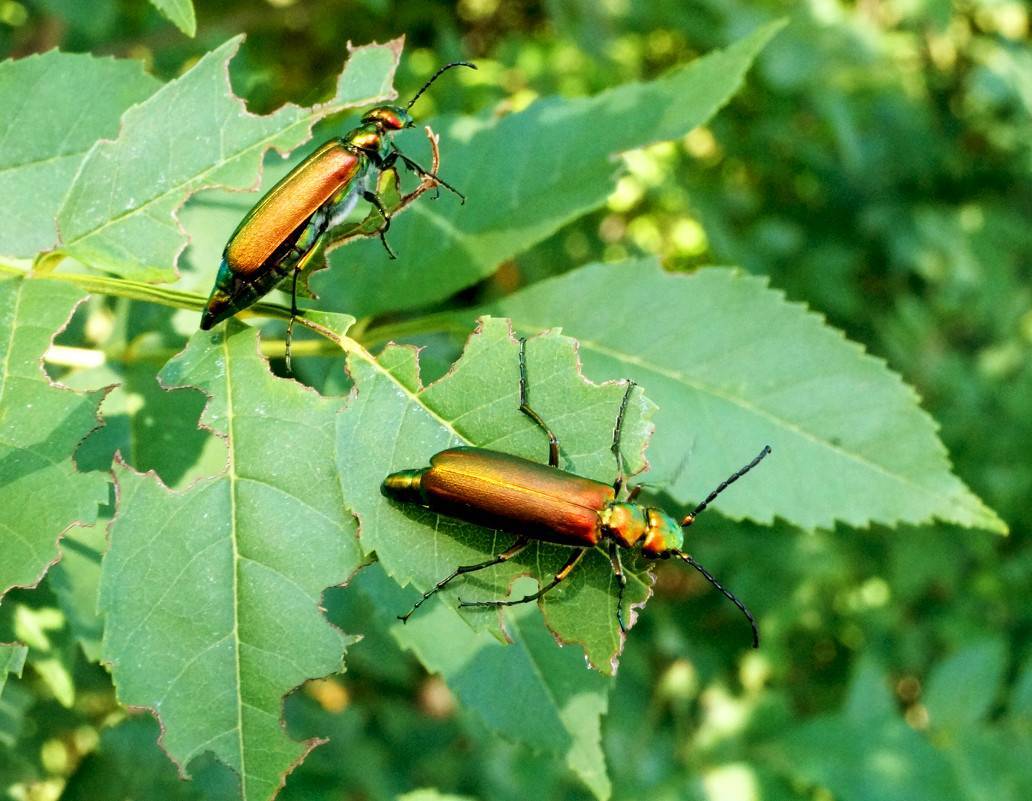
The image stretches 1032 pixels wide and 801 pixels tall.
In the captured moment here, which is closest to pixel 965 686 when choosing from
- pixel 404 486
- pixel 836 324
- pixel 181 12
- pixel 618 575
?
pixel 836 324

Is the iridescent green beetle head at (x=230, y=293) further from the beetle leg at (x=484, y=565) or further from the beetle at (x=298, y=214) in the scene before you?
the beetle leg at (x=484, y=565)

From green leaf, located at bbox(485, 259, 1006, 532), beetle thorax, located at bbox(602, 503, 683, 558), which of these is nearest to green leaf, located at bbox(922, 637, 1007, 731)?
green leaf, located at bbox(485, 259, 1006, 532)

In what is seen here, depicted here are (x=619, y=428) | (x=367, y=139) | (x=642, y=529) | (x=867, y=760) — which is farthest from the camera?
(x=867, y=760)

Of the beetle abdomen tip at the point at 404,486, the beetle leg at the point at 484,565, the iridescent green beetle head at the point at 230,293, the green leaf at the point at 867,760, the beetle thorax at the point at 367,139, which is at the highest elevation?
the beetle thorax at the point at 367,139

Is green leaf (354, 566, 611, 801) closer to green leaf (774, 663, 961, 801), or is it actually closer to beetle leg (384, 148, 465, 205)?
beetle leg (384, 148, 465, 205)

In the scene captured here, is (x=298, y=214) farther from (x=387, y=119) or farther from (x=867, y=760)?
(x=867, y=760)

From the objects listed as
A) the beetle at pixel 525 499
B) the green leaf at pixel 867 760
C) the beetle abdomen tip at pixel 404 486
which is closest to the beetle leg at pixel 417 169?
the beetle at pixel 525 499
